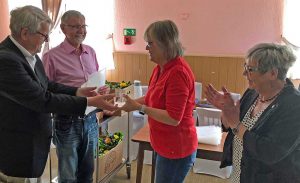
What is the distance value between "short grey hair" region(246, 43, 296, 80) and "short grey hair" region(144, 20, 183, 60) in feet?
1.45

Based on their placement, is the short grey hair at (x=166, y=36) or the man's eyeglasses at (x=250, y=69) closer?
the man's eyeglasses at (x=250, y=69)

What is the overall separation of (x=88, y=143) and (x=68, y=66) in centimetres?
57

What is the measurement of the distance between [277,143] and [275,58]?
0.35 metres

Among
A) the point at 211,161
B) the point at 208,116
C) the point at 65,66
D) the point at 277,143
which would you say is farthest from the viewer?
the point at 211,161

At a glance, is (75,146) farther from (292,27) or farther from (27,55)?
(292,27)

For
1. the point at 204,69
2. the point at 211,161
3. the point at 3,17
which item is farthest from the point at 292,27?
the point at 3,17

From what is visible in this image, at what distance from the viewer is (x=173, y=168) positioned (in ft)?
5.74

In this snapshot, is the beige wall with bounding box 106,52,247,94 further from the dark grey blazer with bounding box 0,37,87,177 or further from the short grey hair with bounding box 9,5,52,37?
the short grey hair with bounding box 9,5,52,37

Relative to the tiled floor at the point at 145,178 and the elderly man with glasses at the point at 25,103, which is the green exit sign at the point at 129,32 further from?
the elderly man with glasses at the point at 25,103

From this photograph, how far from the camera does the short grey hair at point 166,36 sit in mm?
1645

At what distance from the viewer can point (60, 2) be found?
155 inches

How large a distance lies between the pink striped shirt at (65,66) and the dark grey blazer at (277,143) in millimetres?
1229

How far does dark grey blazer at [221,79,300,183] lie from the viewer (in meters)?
1.28

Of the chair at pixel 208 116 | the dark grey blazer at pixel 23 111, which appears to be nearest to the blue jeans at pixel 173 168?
the dark grey blazer at pixel 23 111
